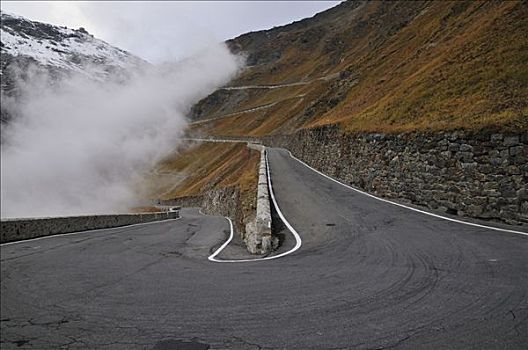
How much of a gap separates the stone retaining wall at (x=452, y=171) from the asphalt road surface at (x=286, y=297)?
2634mm

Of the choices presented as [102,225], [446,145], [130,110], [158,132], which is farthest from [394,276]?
[130,110]

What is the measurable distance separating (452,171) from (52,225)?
51.9 ft

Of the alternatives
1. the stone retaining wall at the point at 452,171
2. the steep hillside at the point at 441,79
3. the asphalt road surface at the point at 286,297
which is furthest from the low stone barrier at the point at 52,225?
the steep hillside at the point at 441,79

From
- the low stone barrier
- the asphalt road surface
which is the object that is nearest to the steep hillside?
the asphalt road surface

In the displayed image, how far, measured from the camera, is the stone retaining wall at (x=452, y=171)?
42.7 feet

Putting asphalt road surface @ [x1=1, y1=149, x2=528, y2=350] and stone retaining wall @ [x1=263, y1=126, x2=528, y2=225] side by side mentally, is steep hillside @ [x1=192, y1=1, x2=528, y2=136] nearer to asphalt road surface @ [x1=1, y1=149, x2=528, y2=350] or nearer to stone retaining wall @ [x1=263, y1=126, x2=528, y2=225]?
stone retaining wall @ [x1=263, y1=126, x2=528, y2=225]

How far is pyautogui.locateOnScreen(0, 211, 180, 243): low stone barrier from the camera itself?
13.4m

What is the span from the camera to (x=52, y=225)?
634 inches

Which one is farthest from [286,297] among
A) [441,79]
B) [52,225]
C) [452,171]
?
→ [441,79]

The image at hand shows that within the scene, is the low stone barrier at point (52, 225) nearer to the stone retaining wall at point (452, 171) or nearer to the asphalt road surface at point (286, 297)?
the asphalt road surface at point (286, 297)

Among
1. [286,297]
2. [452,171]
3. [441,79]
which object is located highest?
[441,79]

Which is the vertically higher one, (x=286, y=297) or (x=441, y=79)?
(x=441, y=79)

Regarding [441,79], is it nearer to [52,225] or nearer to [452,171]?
[452,171]

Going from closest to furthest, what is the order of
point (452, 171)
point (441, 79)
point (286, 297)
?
point (286, 297) → point (452, 171) → point (441, 79)
